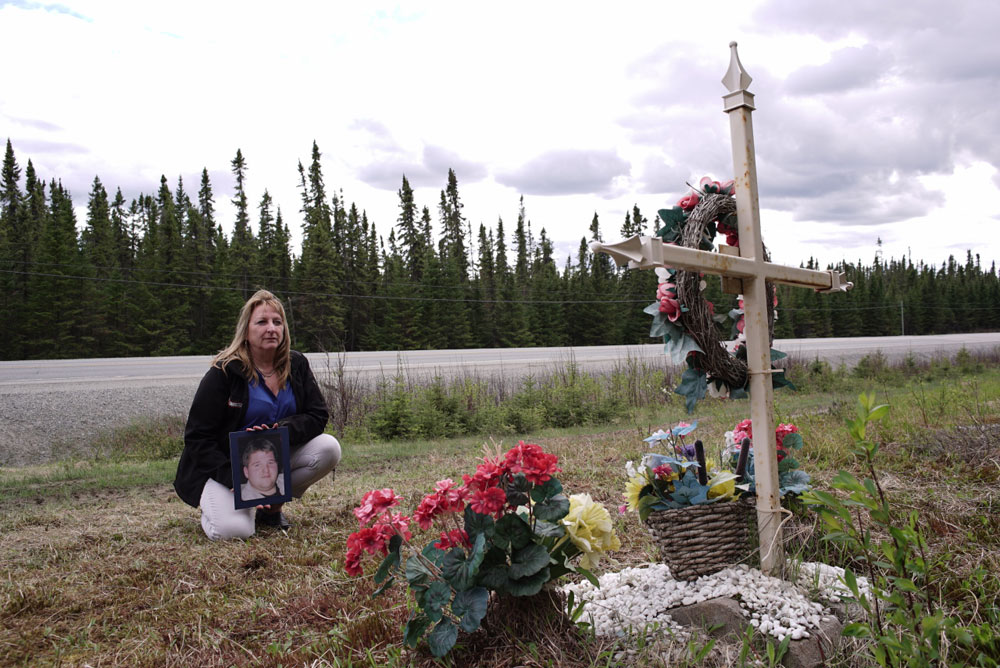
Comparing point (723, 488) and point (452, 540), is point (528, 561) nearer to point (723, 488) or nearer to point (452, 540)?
point (452, 540)

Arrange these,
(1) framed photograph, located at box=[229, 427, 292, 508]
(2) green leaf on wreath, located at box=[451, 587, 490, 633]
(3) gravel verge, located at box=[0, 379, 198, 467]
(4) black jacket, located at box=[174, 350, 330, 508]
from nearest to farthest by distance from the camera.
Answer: (2) green leaf on wreath, located at box=[451, 587, 490, 633] → (1) framed photograph, located at box=[229, 427, 292, 508] → (4) black jacket, located at box=[174, 350, 330, 508] → (3) gravel verge, located at box=[0, 379, 198, 467]

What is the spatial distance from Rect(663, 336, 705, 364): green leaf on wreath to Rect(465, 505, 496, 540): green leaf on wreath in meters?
0.93

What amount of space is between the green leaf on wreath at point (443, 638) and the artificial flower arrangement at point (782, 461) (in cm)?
127

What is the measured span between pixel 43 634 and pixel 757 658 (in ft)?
8.61

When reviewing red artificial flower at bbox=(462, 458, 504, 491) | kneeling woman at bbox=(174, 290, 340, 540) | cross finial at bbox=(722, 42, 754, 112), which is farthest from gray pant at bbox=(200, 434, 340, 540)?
cross finial at bbox=(722, 42, 754, 112)

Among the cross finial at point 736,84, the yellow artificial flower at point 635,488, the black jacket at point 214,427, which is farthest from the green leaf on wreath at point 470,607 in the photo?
the black jacket at point 214,427

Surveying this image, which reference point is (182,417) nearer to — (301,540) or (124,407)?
(124,407)

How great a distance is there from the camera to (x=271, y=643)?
2.40 metres

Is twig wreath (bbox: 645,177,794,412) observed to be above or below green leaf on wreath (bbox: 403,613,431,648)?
above

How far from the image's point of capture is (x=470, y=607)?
192 centimetres

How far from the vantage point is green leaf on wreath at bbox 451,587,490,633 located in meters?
1.88

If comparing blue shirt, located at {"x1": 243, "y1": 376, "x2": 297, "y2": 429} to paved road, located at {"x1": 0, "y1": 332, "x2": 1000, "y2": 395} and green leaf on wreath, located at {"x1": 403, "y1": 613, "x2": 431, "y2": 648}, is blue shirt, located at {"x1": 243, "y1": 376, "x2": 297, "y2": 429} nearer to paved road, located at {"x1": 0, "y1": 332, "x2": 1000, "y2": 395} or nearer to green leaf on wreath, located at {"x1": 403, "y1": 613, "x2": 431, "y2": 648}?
green leaf on wreath, located at {"x1": 403, "y1": 613, "x2": 431, "y2": 648}

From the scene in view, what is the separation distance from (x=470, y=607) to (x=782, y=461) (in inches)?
59.3

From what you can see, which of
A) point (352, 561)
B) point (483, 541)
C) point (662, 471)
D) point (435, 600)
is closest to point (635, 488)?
point (662, 471)
